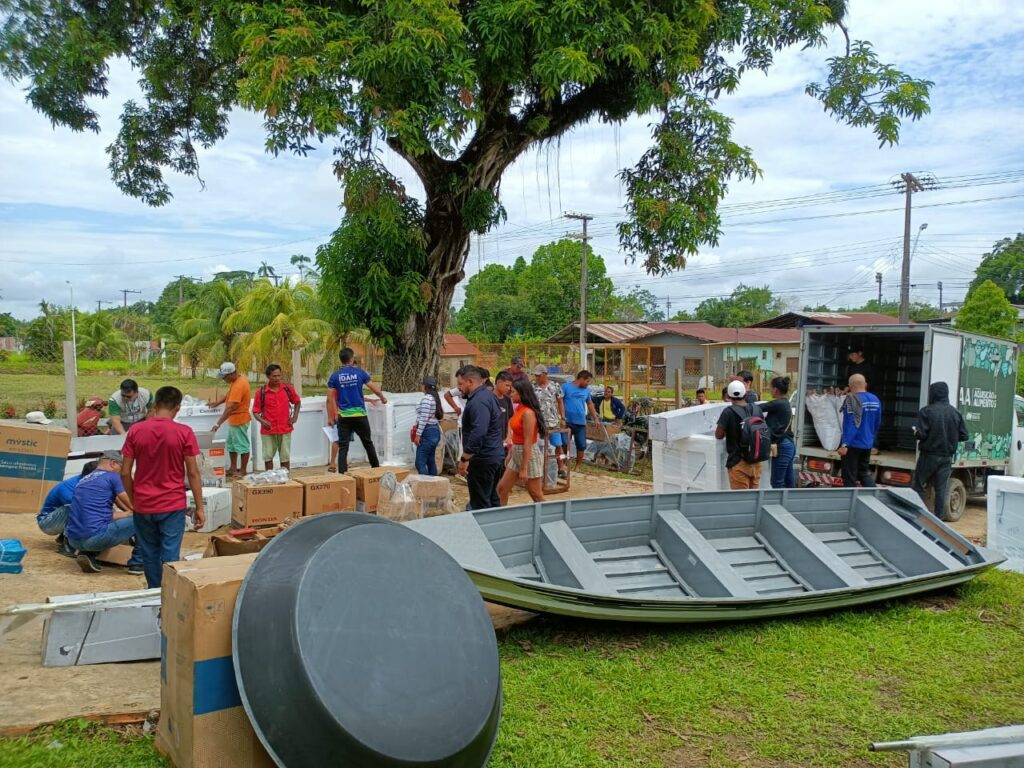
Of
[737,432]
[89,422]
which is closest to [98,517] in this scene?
Result: [89,422]

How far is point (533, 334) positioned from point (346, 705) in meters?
42.9

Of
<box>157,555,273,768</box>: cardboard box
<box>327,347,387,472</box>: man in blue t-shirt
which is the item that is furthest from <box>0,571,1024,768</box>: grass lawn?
<box>327,347,387,472</box>: man in blue t-shirt

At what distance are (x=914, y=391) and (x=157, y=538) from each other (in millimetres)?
10114

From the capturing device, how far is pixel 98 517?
19.8 feet

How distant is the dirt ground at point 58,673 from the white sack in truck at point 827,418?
598 centimetres

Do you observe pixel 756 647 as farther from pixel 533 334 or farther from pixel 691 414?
pixel 533 334

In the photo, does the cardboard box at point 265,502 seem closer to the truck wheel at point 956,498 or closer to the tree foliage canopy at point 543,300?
the truck wheel at point 956,498

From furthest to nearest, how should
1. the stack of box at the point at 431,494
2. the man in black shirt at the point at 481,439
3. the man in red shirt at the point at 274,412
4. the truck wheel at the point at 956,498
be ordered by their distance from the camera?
the truck wheel at the point at 956,498, the man in red shirt at the point at 274,412, the stack of box at the point at 431,494, the man in black shirt at the point at 481,439

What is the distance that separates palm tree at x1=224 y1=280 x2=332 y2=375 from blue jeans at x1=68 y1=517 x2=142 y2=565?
1865cm

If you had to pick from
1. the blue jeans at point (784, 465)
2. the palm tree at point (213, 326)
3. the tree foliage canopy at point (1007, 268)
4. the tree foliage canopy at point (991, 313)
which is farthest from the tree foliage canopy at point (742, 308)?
the blue jeans at point (784, 465)

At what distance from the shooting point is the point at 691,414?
9531mm

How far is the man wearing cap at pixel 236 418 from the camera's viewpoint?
9531 millimetres

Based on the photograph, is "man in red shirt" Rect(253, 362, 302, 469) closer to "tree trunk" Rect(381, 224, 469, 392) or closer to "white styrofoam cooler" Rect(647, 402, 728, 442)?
"tree trunk" Rect(381, 224, 469, 392)

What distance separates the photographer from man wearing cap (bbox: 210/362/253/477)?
9.53m
